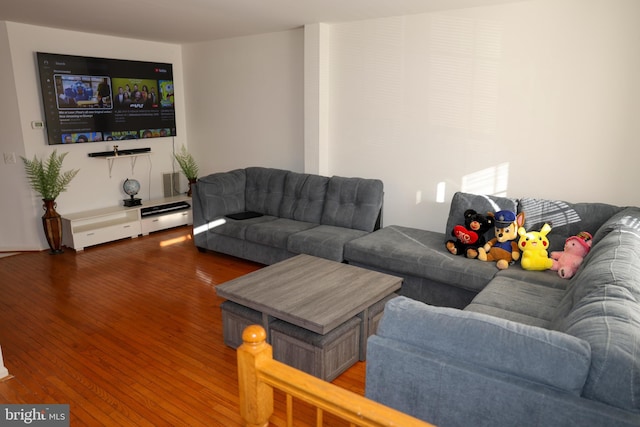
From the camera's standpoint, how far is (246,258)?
4738mm

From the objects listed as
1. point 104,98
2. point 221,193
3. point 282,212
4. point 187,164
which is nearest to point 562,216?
point 282,212

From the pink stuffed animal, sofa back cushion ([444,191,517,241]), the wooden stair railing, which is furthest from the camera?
sofa back cushion ([444,191,517,241])

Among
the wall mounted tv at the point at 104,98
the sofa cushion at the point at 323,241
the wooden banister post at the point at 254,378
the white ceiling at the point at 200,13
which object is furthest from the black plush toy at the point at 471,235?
the wall mounted tv at the point at 104,98

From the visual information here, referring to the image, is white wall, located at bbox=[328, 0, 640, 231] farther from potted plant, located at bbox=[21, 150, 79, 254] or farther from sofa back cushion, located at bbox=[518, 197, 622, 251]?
potted plant, located at bbox=[21, 150, 79, 254]

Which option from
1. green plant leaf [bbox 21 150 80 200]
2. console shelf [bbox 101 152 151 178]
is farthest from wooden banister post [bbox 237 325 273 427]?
console shelf [bbox 101 152 151 178]

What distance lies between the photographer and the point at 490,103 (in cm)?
404

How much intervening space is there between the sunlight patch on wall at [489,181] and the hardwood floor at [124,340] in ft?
7.07

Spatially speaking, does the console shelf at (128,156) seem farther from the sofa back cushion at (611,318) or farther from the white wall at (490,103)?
the sofa back cushion at (611,318)

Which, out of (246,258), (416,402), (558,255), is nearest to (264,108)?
(246,258)

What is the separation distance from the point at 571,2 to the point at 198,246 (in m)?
4.16

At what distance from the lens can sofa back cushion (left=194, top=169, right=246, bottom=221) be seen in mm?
4980

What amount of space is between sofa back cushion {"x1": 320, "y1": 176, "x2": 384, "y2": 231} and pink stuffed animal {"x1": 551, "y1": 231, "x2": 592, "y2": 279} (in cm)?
169

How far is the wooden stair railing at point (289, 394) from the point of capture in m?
1.21

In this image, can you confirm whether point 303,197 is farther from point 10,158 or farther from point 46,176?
point 10,158
